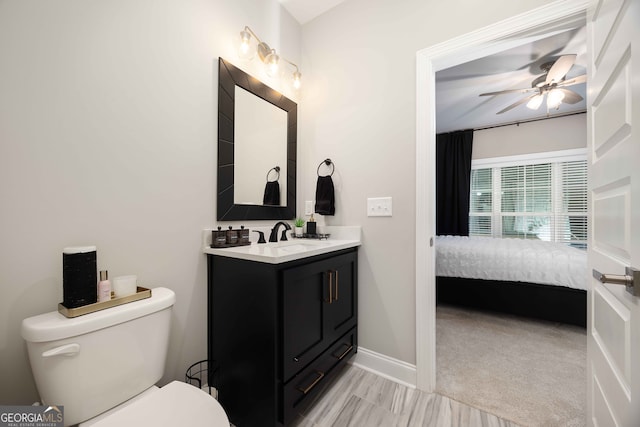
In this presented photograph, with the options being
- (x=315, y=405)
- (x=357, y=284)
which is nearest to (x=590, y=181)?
(x=357, y=284)

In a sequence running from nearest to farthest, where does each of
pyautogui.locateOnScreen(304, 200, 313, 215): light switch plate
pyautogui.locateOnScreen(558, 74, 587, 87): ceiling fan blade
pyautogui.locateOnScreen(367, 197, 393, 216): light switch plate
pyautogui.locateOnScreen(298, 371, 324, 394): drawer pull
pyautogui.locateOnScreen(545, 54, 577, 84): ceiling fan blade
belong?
pyautogui.locateOnScreen(298, 371, 324, 394): drawer pull → pyautogui.locateOnScreen(367, 197, 393, 216): light switch plate → pyautogui.locateOnScreen(304, 200, 313, 215): light switch plate → pyautogui.locateOnScreen(545, 54, 577, 84): ceiling fan blade → pyautogui.locateOnScreen(558, 74, 587, 87): ceiling fan blade

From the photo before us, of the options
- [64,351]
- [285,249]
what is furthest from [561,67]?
[64,351]

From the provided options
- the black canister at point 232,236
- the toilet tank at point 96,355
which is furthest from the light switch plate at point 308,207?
the toilet tank at point 96,355

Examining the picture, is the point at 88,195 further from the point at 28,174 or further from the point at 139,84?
the point at 139,84

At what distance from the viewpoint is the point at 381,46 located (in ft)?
5.47

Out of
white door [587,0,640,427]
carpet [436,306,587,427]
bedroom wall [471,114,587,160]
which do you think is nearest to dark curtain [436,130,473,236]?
bedroom wall [471,114,587,160]

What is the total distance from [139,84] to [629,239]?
6.08 ft

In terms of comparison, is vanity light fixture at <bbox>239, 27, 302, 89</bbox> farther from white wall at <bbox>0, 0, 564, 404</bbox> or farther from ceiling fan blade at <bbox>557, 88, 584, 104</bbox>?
ceiling fan blade at <bbox>557, 88, 584, 104</bbox>

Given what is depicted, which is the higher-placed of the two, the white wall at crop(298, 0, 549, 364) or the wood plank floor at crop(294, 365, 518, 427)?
the white wall at crop(298, 0, 549, 364)

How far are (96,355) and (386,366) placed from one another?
152 cm

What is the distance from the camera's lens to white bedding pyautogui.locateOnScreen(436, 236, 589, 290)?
7.52ft

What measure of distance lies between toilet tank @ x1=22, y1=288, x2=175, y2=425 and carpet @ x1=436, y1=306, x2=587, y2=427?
158cm

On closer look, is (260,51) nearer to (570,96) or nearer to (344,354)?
(344,354)

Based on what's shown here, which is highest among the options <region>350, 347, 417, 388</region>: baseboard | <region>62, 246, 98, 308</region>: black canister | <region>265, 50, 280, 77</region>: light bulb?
<region>265, 50, 280, 77</region>: light bulb
